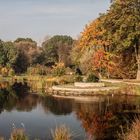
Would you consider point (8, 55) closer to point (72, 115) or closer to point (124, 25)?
point (124, 25)

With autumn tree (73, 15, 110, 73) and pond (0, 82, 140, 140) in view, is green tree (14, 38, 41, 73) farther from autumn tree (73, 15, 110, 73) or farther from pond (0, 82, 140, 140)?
pond (0, 82, 140, 140)

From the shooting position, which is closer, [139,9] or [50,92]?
[50,92]

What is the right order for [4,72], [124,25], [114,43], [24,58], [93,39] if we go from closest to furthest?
[124,25] < [114,43] < [93,39] < [4,72] < [24,58]

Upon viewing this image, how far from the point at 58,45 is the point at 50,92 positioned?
7439 cm

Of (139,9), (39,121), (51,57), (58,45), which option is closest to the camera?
(39,121)

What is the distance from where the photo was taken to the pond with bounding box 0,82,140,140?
765 inches

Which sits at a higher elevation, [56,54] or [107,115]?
[56,54]

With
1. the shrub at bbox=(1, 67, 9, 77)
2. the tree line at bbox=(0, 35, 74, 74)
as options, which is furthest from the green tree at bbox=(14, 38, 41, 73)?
the shrub at bbox=(1, 67, 9, 77)

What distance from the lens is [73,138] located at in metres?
17.6

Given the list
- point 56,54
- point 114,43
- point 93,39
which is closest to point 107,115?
point 114,43

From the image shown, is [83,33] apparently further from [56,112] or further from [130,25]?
[56,112]

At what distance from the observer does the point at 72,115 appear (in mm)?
25578

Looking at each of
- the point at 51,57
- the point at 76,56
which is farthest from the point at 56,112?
the point at 51,57

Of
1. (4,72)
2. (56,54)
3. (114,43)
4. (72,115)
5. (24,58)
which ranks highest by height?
(56,54)
